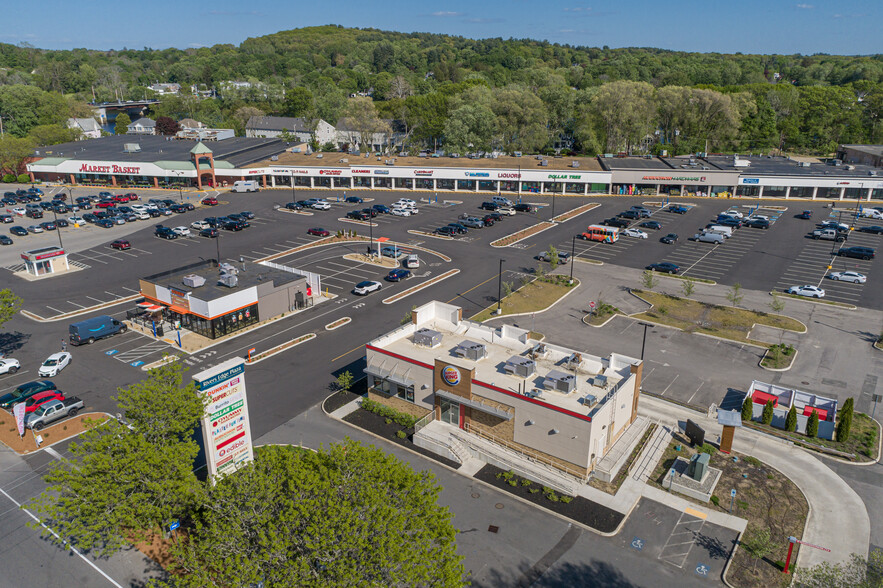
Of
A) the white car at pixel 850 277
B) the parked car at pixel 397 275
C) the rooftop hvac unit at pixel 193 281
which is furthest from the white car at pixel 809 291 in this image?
the rooftop hvac unit at pixel 193 281

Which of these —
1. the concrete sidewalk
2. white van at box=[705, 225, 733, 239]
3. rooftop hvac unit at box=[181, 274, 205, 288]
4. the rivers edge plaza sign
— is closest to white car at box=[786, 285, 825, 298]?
white van at box=[705, 225, 733, 239]

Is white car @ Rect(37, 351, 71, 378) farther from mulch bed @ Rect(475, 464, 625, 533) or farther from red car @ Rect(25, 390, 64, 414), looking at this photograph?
mulch bed @ Rect(475, 464, 625, 533)

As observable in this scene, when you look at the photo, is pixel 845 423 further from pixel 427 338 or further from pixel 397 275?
pixel 397 275

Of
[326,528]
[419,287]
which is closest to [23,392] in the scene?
[326,528]

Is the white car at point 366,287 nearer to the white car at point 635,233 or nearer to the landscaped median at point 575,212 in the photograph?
the landscaped median at point 575,212

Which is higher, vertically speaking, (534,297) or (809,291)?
(809,291)

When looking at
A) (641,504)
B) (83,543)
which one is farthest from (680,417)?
(83,543)

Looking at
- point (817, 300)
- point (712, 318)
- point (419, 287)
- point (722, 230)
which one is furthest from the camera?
point (722, 230)
